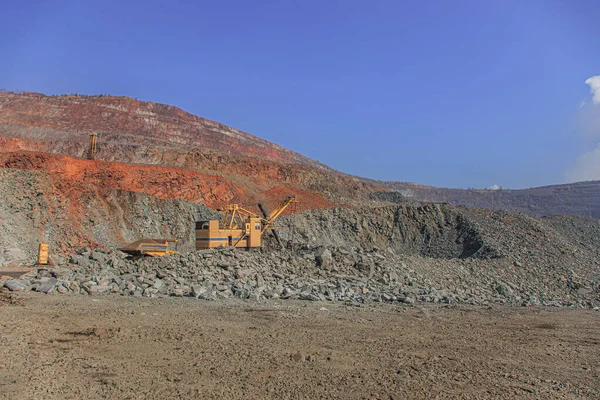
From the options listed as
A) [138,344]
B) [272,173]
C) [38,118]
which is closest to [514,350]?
[138,344]

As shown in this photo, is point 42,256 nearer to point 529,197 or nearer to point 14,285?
point 14,285

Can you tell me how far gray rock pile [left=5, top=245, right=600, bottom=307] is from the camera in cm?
1332

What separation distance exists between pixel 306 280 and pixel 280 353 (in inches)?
342

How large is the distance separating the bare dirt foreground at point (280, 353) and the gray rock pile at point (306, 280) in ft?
6.08

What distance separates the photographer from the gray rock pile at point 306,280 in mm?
13320

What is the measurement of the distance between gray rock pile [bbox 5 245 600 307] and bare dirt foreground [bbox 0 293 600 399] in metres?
1.85

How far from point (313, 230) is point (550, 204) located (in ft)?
154

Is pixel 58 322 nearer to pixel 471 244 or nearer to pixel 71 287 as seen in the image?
pixel 71 287

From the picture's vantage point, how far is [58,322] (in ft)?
29.1

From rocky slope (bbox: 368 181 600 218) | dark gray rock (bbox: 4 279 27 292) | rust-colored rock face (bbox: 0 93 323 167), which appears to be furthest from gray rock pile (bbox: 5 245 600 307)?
rocky slope (bbox: 368 181 600 218)

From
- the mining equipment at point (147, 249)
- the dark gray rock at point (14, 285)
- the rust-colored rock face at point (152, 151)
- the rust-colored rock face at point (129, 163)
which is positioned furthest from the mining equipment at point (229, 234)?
the rust-colored rock face at point (152, 151)

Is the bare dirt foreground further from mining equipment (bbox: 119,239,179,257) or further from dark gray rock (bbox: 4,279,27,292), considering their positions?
mining equipment (bbox: 119,239,179,257)

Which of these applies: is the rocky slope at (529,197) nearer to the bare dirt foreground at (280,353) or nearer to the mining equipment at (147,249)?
the mining equipment at (147,249)

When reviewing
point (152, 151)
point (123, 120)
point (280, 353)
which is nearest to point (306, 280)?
point (280, 353)
